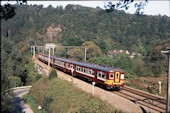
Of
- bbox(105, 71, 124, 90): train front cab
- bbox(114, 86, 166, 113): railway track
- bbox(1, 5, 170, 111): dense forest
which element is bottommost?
bbox(114, 86, 166, 113): railway track

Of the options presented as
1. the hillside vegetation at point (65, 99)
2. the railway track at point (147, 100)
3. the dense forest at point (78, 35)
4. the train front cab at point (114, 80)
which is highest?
the dense forest at point (78, 35)

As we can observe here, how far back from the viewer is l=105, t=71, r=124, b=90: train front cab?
90.9ft

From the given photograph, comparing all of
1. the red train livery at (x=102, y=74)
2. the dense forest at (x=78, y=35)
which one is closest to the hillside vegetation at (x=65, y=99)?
the red train livery at (x=102, y=74)

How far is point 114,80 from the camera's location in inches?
1098

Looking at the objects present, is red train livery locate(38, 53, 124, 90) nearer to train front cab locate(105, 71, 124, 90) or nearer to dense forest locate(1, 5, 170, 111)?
train front cab locate(105, 71, 124, 90)

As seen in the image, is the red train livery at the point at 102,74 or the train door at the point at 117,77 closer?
the red train livery at the point at 102,74

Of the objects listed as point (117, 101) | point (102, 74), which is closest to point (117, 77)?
point (102, 74)

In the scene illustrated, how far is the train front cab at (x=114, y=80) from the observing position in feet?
90.9

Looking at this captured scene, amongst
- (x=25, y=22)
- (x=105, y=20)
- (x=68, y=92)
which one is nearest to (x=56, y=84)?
(x=68, y=92)

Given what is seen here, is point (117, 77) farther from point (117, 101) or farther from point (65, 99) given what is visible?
point (117, 101)

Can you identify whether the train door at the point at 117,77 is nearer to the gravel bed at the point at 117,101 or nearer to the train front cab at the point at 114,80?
the train front cab at the point at 114,80

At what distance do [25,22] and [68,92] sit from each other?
108432mm

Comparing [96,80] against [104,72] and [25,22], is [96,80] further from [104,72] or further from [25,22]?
[25,22]

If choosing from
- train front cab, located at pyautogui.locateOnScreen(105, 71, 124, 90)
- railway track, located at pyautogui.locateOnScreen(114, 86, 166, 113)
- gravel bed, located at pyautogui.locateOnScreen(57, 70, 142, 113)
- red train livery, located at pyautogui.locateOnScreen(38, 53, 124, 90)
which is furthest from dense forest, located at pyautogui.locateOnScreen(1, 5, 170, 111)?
railway track, located at pyautogui.locateOnScreen(114, 86, 166, 113)
